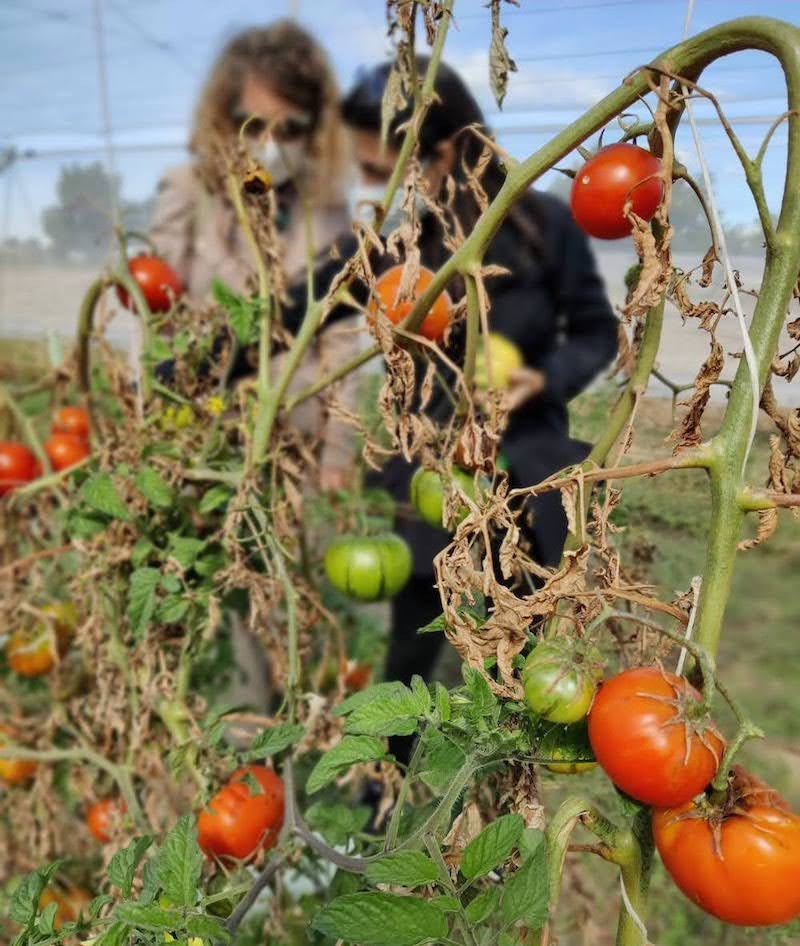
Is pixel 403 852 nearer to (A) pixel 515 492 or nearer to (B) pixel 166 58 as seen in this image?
(A) pixel 515 492

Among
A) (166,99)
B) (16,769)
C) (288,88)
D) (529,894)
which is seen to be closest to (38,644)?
(16,769)

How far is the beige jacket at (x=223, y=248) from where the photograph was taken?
1.66 m

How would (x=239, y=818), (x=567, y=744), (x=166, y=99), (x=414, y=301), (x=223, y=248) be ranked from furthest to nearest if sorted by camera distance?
(x=166, y=99)
(x=223, y=248)
(x=239, y=818)
(x=414, y=301)
(x=567, y=744)

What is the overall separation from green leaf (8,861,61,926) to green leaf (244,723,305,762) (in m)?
0.18

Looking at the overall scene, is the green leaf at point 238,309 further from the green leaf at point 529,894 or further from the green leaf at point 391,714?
the green leaf at point 529,894

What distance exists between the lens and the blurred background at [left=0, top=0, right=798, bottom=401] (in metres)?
0.88

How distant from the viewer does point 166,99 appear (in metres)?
4.92

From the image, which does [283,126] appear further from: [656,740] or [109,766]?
[656,740]

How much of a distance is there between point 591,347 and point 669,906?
873mm

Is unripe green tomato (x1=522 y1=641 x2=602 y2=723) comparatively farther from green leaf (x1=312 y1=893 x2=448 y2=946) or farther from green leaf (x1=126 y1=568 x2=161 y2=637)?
green leaf (x1=126 y1=568 x2=161 y2=637)

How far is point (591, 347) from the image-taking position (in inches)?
46.5

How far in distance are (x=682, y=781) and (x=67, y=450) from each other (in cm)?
100

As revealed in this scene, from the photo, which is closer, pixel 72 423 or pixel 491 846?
pixel 491 846

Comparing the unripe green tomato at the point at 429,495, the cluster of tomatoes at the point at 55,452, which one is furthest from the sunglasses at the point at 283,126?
the unripe green tomato at the point at 429,495
